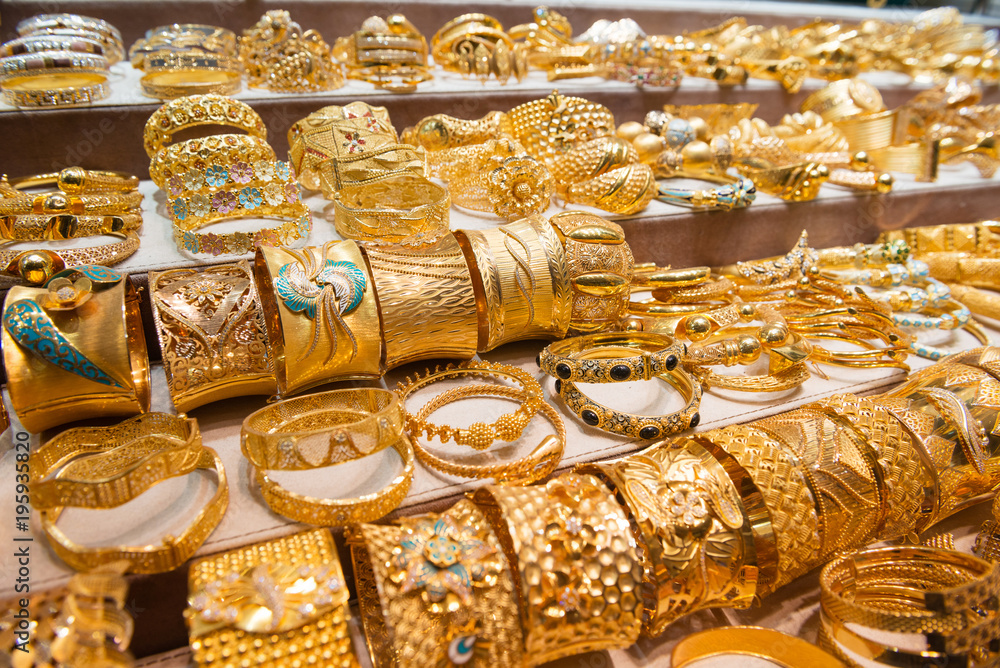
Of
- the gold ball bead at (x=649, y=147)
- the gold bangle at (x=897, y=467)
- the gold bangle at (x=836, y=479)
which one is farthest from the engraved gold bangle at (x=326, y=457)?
the gold ball bead at (x=649, y=147)

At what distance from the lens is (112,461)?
94 centimetres

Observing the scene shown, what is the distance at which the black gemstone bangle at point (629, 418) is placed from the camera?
3.38 feet

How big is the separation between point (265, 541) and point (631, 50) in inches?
67.8

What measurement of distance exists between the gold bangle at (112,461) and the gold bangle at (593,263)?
0.70 m

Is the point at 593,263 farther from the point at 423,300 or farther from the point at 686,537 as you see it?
the point at 686,537

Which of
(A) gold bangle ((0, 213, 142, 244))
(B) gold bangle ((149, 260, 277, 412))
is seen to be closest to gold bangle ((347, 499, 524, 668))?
(B) gold bangle ((149, 260, 277, 412))

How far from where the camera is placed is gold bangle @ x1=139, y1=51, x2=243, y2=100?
1460 mm

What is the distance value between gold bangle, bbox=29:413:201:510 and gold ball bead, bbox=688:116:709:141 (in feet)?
5.16

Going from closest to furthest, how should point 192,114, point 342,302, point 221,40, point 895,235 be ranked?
point 342,302
point 192,114
point 221,40
point 895,235

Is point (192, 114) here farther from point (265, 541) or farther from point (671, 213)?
point (671, 213)

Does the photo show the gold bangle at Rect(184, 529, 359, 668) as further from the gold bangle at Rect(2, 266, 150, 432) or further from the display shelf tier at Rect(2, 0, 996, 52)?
the display shelf tier at Rect(2, 0, 996, 52)

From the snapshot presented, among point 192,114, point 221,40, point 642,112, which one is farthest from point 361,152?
point 642,112

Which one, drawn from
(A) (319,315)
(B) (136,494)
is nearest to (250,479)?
(B) (136,494)

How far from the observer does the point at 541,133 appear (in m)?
1.65
